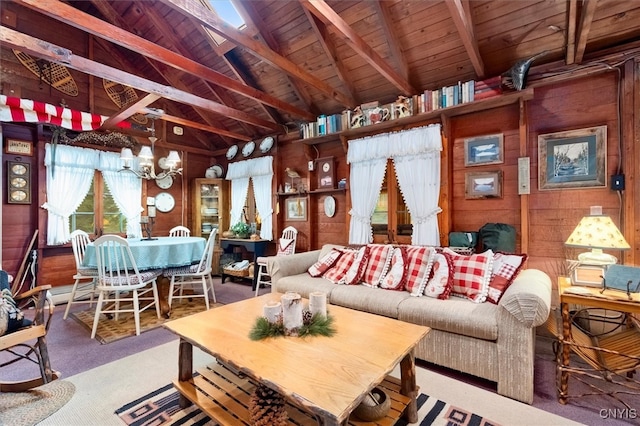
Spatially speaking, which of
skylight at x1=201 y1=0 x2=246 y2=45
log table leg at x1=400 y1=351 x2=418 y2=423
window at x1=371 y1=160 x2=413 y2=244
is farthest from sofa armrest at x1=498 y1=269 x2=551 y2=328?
skylight at x1=201 y1=0 x2=246 y2=45

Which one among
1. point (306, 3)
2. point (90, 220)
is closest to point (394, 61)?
point (306, 3)

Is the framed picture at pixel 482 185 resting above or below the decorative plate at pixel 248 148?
below

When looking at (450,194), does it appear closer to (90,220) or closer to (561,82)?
(561,82)

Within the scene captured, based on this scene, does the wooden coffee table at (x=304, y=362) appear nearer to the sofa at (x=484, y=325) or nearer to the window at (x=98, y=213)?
the sofa at (x=484, y=325)

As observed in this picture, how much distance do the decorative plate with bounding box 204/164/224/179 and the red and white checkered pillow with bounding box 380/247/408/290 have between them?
4190mm

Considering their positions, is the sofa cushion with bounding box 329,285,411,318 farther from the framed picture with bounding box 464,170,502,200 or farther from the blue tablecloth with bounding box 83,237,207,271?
the blue tablecloth with bounding box 83,237,207,271

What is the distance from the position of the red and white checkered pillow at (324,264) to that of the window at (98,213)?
11.4 ft

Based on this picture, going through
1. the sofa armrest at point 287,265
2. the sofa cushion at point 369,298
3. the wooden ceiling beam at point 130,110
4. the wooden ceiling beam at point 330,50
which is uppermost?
the wooden ceiling beam at point 330,50

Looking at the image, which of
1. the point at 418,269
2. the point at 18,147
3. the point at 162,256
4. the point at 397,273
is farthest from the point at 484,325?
the point at 18,147

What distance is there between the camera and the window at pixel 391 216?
358 cm

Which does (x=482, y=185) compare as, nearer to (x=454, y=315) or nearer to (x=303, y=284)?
(x=454, y=315)

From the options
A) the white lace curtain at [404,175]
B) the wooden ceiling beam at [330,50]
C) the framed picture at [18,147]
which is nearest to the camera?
the wooden ceiling beam at [330,50]

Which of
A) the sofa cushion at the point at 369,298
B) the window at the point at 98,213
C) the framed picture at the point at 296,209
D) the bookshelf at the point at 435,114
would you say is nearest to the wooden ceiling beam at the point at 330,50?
the bookshelf at the point at 435,114

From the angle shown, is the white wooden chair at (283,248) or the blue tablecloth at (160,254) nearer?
the blue tablecloth at (160,254)
